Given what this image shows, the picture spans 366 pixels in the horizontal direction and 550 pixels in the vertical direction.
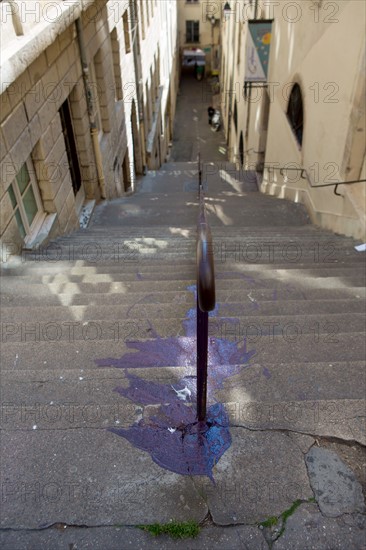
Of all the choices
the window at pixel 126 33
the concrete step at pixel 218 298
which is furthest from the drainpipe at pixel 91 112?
the window at pixel 126 33

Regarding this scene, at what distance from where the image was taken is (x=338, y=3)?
6367 mm

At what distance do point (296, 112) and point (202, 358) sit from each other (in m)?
8.53

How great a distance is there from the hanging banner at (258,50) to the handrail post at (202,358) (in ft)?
32.8

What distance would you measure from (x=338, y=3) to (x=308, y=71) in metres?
1.70

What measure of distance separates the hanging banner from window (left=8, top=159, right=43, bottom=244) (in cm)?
696

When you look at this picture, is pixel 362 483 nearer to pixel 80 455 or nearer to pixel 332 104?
pixel 80 455

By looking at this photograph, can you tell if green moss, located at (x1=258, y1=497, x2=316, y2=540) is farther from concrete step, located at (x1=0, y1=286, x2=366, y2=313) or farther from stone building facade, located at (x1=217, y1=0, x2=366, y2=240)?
stone building facade, located at (x1=217, y1=0, x2=366, y2=240)

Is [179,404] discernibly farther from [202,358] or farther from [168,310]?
[168,310]

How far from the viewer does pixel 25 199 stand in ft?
19.0

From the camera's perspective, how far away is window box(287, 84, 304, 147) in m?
8.95

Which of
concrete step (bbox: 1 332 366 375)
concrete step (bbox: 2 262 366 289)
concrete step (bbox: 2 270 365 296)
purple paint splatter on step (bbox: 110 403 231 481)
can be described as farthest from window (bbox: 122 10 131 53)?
purple paint splatter on step (bbox: 110 403 231 481)

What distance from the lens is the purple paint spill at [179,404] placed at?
7.61ft

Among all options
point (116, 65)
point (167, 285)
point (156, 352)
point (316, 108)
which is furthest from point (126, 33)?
point (156, 352)

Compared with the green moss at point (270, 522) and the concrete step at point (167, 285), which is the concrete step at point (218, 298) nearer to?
the concrete step at point (167, 285)
